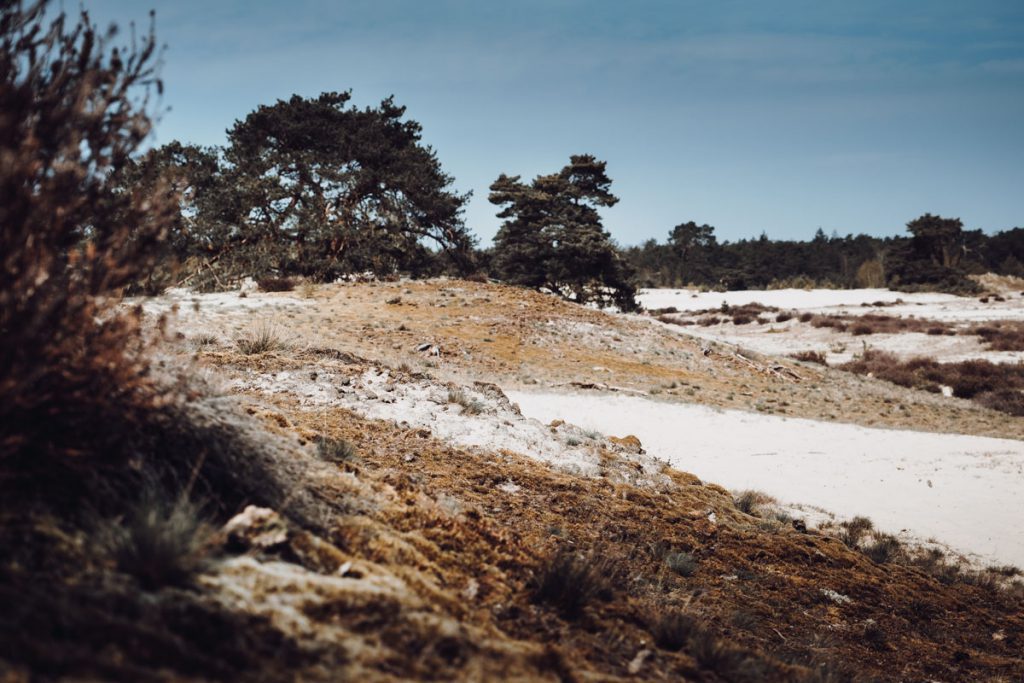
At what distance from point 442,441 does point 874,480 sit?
7.04 metres

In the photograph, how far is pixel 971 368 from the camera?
21.1 m

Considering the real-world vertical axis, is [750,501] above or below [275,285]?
below

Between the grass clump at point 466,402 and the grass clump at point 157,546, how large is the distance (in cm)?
480

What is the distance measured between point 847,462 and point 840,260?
258ft

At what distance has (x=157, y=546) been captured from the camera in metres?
1.85

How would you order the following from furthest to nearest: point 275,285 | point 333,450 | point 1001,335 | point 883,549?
point 1001,335 → point 275,285 → point 883,549 → point 333,450

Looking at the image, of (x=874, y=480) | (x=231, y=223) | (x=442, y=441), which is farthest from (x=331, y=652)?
(x=231, y=223)

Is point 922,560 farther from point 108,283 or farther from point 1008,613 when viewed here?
point 108,283

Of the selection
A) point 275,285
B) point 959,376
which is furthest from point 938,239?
point 275,285

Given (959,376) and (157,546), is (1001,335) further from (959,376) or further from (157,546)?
(157,546)

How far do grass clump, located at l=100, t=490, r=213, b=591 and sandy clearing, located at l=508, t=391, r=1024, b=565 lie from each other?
289 inches

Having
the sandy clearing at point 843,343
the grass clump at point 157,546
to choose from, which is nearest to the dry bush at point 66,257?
the grass clump at point 157,546

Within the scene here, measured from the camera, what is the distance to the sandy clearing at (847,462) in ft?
23.4

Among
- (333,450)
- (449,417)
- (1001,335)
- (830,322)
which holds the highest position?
(830,322)
